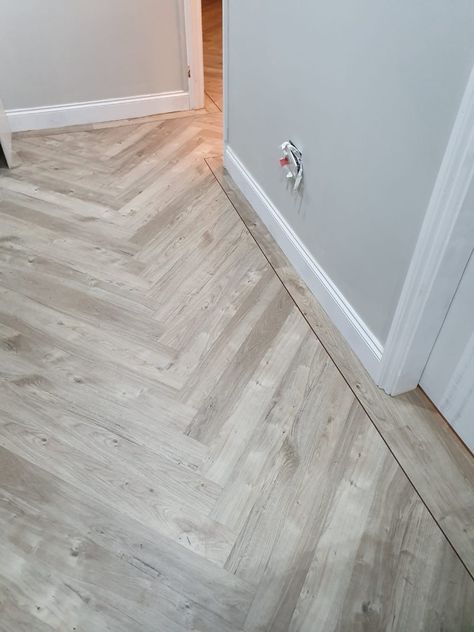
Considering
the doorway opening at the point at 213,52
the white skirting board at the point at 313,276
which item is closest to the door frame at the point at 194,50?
the doorway opening at the point at 213,52

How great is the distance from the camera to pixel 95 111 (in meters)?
2.80

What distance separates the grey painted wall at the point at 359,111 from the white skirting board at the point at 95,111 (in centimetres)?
101

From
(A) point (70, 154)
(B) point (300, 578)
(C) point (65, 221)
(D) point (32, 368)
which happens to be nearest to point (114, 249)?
(C) point (65, 221)

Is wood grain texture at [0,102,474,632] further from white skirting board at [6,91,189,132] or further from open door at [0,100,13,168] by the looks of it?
white skirting board at [6,91,189,132]

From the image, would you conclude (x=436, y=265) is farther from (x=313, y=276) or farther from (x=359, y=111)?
(x=313, y=276)

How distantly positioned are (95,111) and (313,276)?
6.01ft

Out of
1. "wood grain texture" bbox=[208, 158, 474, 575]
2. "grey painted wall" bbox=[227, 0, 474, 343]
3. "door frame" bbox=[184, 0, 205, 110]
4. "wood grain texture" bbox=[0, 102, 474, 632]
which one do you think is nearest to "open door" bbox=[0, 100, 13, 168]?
"wood grain texture" bbox=[0, 102, 474, 632]

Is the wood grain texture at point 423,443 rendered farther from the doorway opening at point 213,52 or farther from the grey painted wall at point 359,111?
the doorway opening at point 213,52

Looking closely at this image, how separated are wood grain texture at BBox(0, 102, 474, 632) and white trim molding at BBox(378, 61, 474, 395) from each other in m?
0.19

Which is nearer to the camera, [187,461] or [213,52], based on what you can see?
[187,461]

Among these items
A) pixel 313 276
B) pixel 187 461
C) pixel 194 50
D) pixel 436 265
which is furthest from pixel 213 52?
pixel 187 461

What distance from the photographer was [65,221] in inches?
84.0

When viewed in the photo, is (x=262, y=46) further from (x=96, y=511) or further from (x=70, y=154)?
(x=96, y=511)

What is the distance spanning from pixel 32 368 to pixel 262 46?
1.39 metres
